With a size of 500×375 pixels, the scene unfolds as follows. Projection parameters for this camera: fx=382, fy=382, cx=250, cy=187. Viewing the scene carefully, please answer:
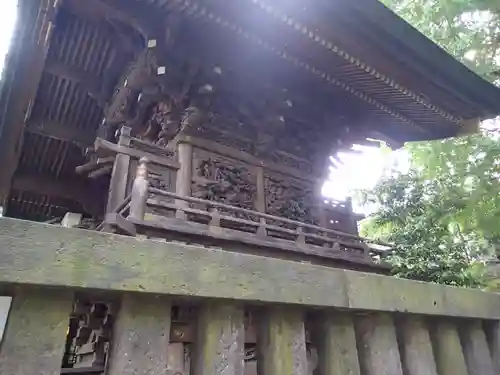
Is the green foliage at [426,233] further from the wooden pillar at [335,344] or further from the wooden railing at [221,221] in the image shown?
the wooden pillar at [335,344]

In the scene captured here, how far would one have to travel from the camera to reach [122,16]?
13.5ft

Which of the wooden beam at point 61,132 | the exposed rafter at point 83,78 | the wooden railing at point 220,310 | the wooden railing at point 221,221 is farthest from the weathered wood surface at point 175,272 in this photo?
the wooden beam at point 61,132

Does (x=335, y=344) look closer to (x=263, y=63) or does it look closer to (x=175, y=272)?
(x=175, y=272)

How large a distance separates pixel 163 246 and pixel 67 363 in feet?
19.5

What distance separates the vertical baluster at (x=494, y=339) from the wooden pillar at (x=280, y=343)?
996 millimetres

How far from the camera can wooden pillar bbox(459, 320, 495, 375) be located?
1.55m

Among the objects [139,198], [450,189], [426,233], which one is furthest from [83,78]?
[450,189]

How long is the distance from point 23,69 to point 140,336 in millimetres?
4523

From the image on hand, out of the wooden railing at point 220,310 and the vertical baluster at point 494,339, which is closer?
the wooden railing at point 220,310

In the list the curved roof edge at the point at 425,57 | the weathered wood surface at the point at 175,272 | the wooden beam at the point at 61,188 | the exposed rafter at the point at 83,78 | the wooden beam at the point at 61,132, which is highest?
the exposed rafter at the point at 83,78

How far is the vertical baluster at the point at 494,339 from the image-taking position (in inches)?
63.3

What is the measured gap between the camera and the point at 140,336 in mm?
938

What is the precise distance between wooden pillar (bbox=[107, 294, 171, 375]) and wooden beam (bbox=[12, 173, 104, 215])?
7.26 metres

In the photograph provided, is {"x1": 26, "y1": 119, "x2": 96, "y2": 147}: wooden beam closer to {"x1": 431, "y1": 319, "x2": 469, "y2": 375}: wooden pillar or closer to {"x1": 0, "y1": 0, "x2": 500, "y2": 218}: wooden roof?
{"x1": 0, "y1": 0, "x2": 500, "y2": 218}: wooden roof
